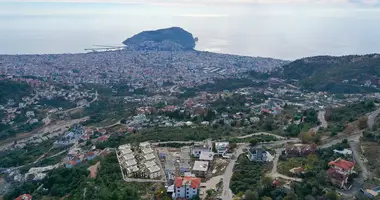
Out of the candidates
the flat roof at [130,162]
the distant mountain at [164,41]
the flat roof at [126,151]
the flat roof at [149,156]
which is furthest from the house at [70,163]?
the distant mountain at [164,41]

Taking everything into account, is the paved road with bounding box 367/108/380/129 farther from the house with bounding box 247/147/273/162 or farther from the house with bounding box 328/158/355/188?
the house with bounding box 247/147/273/162

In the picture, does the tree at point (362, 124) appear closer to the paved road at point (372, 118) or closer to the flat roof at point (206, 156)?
the paved road at point (372, 118)

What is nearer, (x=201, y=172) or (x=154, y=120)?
(x=201, y=172)

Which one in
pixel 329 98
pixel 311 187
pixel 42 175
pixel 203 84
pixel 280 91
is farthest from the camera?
pixel 203 84

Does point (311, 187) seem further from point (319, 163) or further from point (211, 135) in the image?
point (211, 135)

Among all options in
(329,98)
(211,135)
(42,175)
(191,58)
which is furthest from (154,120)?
(191,58)

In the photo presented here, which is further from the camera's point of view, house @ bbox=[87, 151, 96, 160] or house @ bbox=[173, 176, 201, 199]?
house @ bbox=[87, 151, 96, 160]

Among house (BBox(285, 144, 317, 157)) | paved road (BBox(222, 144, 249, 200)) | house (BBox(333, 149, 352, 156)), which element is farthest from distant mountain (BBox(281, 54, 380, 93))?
paved road (BBox(222, 144, 249, 200))
